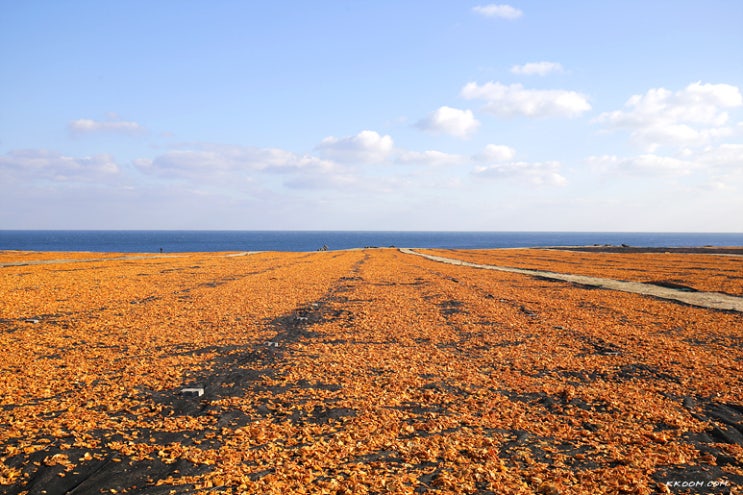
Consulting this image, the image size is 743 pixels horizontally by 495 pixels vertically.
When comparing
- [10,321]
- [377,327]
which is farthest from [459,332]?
[10,321]

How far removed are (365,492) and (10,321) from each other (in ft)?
55.9

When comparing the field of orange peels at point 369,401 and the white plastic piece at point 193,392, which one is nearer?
the field of orange peels at point 369,401

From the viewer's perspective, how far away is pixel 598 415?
8.22 meters

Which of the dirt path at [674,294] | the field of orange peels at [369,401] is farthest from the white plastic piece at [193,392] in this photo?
the dirt path at [674,294]

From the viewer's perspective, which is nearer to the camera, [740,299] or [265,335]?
[265,335]

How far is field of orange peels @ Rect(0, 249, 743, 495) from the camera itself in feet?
19.9

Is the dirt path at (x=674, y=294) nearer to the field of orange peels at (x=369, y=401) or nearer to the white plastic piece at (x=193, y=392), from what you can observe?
the field of orange peels at (x=369, y=401)

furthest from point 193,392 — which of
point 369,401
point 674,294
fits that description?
point 674,294

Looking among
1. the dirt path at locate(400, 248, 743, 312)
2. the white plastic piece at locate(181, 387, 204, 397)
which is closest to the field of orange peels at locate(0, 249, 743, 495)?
the white plastic piece at locate(181, 387, 204, 397)

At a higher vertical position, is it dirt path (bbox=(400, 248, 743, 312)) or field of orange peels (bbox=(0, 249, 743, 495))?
dirt path (bbox=(400, 248, 743, 312))

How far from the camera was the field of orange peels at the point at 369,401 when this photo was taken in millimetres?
6051

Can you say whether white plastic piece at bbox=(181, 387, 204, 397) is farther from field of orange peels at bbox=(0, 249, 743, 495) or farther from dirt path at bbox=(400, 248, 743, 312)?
dirt path at bbox=(400, 248, 743, 312)

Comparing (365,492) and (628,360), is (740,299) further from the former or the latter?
(365,492)

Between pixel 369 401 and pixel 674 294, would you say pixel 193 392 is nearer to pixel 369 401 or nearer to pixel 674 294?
pixel 369 401
